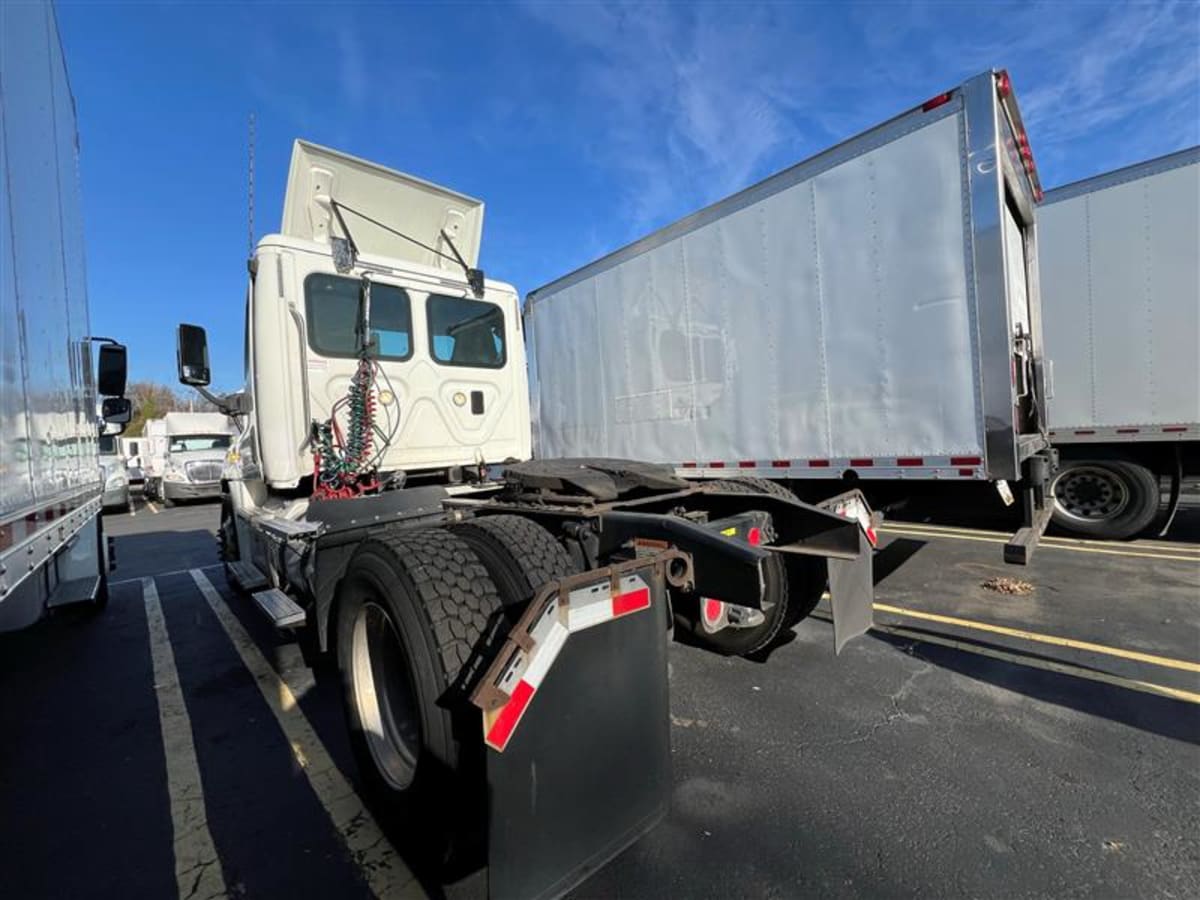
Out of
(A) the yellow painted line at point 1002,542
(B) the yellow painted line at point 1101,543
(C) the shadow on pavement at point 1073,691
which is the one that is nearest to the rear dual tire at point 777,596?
(C) the shadow on pavement at point 1073,691

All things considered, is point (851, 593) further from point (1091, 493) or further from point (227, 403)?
point (1091, 493)

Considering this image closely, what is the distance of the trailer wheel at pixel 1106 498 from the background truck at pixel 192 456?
62.1 ft

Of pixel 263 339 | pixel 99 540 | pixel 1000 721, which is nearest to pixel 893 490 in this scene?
pixel 1000 721

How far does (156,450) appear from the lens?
22.2m

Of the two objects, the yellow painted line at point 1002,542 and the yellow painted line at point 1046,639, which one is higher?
the yellow painted line at point 1002,542

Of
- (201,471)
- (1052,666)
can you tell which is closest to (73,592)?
(1052,666)

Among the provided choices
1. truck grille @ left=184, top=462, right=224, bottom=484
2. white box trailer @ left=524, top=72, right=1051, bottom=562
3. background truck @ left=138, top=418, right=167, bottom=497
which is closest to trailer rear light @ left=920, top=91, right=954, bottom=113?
white box trailer @ left=524, top=72, right=1051, bottom=562

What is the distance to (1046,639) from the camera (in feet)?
13.3

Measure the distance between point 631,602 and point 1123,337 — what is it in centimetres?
779

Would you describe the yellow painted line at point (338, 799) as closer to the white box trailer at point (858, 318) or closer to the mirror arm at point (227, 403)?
the mirror arm at point (227, 403)

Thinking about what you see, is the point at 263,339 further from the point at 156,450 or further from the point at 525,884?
the point at 156,450

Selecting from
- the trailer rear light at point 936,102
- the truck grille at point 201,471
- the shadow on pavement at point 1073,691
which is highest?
the trailer rear light at point 936,102

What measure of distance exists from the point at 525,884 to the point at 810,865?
113 centimetres

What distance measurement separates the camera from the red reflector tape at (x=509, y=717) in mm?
1606
